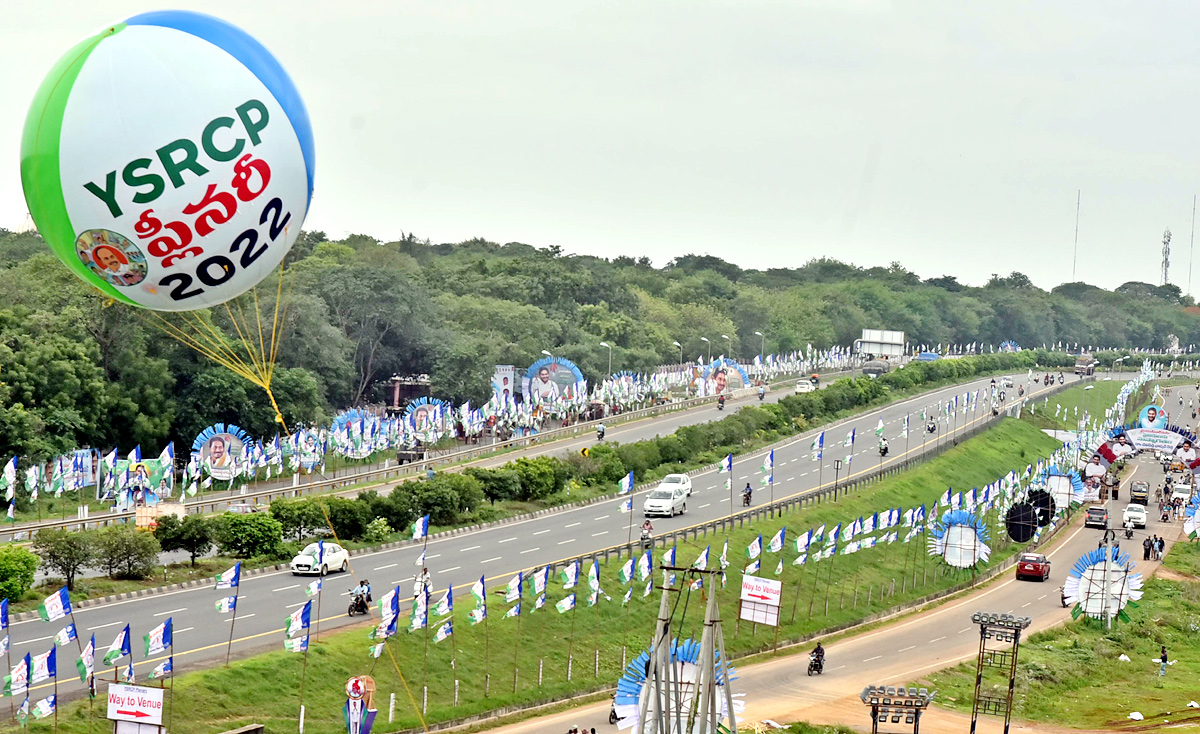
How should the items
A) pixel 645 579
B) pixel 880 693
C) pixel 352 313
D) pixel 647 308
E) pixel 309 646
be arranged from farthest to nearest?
pixel 647 308, pixel 352 313, pixel 645 579, pixel 309 646, pixel 880 693

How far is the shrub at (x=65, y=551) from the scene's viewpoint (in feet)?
142

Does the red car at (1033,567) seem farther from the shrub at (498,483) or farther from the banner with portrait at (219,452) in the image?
the banner with portrait at (219,452)

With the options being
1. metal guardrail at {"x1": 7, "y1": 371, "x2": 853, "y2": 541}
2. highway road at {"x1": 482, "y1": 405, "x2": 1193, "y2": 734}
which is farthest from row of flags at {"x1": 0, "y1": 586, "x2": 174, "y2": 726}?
metal guardrail at {"x1": 7, "y1": 371, "x2": 853, "y2": 541}

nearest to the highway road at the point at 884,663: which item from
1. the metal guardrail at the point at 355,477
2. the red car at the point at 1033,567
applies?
the red car at the point at 1033,567

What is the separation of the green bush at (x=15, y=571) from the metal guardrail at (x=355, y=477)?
308 centimetres

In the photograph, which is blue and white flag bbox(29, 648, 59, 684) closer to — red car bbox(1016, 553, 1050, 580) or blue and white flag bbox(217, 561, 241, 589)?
blue and white flag bbox(217, 561, 241, 589)

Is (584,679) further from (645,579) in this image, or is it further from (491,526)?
(491,526)

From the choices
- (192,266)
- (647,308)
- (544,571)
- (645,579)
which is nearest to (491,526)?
(645,579)

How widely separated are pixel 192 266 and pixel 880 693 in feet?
67.2

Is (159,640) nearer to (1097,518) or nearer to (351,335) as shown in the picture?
(1097,518)

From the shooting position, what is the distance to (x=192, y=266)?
80.8 feet

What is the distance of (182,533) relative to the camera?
159ft

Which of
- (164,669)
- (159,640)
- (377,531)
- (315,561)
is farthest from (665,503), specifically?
(164,669)

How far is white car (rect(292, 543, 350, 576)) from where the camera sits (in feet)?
161
